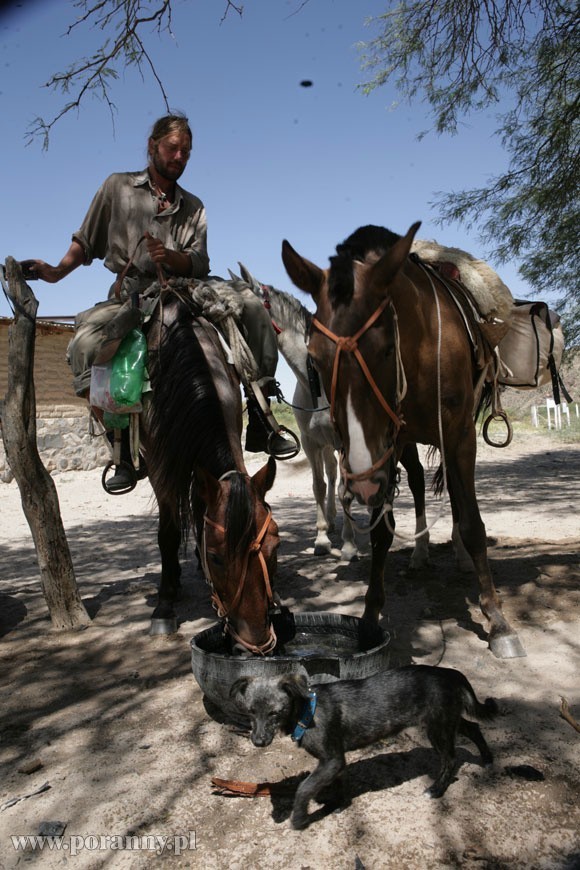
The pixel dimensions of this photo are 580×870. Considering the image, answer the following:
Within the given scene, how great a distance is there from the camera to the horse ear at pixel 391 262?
3037 mm

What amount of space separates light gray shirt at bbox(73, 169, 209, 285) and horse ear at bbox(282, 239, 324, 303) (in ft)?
5.56

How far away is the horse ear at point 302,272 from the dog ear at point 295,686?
1812 mm

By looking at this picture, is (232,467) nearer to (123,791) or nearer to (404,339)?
(404,339)

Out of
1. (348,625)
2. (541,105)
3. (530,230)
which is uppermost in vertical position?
(541,105)

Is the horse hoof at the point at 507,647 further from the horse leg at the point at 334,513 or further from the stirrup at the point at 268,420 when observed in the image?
the horse leg at the point at 334,513

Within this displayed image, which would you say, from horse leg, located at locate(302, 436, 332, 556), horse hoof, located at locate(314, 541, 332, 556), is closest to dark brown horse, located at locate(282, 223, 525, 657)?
horse hoof, located at locate(314, 541, 332, 556)

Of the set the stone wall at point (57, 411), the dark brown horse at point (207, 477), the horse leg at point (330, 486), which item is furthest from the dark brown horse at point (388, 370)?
the stone wall at point (57, 411)

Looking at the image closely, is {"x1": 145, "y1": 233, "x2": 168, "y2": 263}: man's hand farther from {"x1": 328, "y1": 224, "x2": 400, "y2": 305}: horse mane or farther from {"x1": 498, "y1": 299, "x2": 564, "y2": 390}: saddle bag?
{"x1": 498, "y1": 299, "x2": 564, "y2": 390}: saddle bag

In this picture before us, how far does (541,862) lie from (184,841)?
3.97 feet

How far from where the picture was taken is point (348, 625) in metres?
3.73

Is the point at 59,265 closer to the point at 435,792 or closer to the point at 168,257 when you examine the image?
the point at 168,257

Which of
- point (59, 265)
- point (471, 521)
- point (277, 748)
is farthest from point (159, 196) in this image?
point (277, 748)

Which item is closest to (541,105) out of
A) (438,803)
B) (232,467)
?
(232,467)

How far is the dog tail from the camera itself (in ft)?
8.71
